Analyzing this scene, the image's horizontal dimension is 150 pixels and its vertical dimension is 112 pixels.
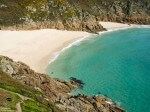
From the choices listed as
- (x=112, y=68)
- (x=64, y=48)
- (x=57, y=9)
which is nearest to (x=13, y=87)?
(x=112, y=68)

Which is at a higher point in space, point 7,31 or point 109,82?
point 7,31

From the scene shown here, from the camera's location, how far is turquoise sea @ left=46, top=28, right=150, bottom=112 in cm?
6519

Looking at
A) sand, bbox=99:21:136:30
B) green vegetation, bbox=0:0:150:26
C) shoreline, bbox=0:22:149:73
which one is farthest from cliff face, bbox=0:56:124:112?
sand, bbox=99:21:136:30

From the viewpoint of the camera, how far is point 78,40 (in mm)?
106000

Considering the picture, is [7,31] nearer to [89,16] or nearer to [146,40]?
[89,16]

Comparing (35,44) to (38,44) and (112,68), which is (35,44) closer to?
(38,44)

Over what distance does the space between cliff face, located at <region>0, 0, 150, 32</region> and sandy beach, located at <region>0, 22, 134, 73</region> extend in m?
4.27

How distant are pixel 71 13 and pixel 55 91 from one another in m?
62.7

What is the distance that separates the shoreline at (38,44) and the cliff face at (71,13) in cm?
423

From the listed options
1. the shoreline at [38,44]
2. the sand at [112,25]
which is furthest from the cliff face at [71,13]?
the shoreline at [38,44]

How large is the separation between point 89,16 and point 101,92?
61835mm

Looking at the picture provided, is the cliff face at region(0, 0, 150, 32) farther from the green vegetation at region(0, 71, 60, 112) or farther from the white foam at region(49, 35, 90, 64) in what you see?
the green vegetation at region(0, 71, 60, 112)

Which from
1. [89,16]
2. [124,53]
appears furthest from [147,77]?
[89,16]

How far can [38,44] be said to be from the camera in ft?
308
